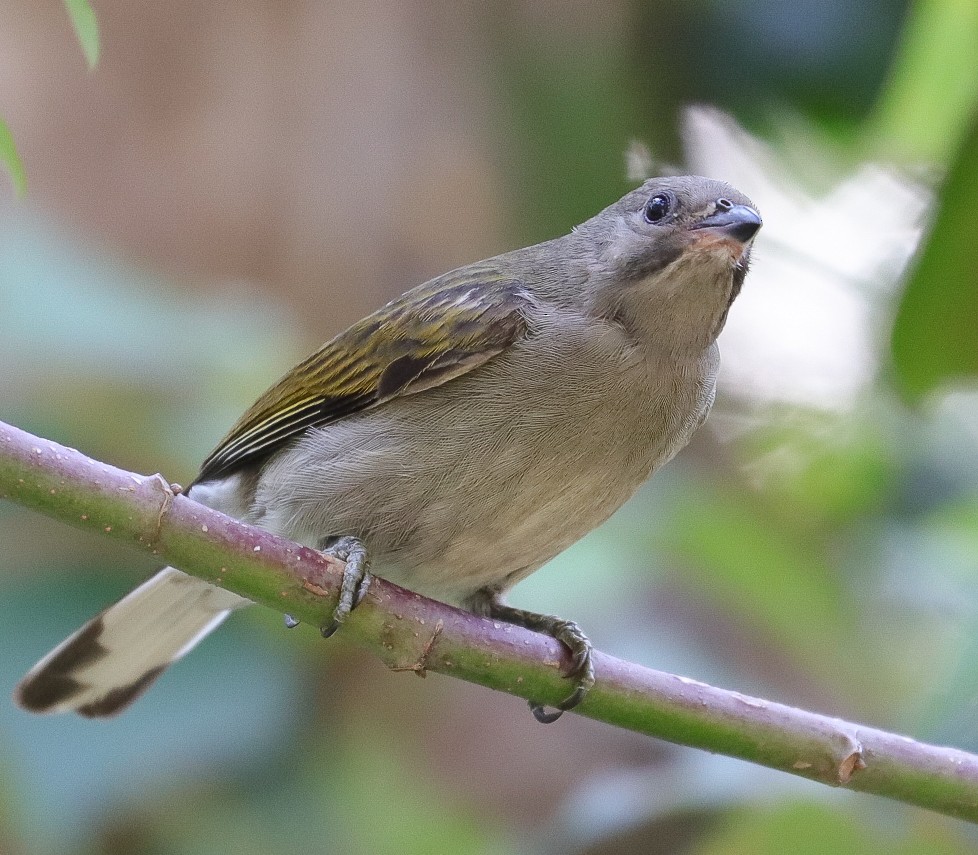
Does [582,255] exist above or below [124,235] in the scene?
below

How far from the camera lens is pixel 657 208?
11.3 feet

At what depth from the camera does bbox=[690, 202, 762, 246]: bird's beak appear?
3.12 metres

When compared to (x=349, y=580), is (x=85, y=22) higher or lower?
higher

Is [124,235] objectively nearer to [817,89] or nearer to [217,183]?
[217,183]

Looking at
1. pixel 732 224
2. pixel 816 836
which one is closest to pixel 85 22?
pixel 732 224

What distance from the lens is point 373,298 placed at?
5.81m

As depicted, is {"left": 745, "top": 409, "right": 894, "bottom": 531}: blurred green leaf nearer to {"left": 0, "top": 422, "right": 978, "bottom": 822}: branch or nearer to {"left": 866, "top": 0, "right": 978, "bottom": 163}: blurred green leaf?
{"left": 866, "top": 0, "right": 978, "bottom": 163}: blurred green leaf

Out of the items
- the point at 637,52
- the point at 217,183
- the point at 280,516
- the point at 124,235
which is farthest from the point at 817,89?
the point at 124,235

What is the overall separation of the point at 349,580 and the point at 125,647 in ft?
4.45

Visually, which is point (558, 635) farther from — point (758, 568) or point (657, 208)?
point (758, 568)

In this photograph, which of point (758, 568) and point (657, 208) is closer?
point (657, 208)

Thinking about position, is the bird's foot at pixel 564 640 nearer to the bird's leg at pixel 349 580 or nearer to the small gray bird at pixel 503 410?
the small gray bird at pixel 503 410

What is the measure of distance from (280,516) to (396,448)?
0.40 m

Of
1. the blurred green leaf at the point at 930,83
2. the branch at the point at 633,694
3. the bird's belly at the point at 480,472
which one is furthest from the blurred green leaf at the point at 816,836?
the blurred green leaf at the point at 930,83
